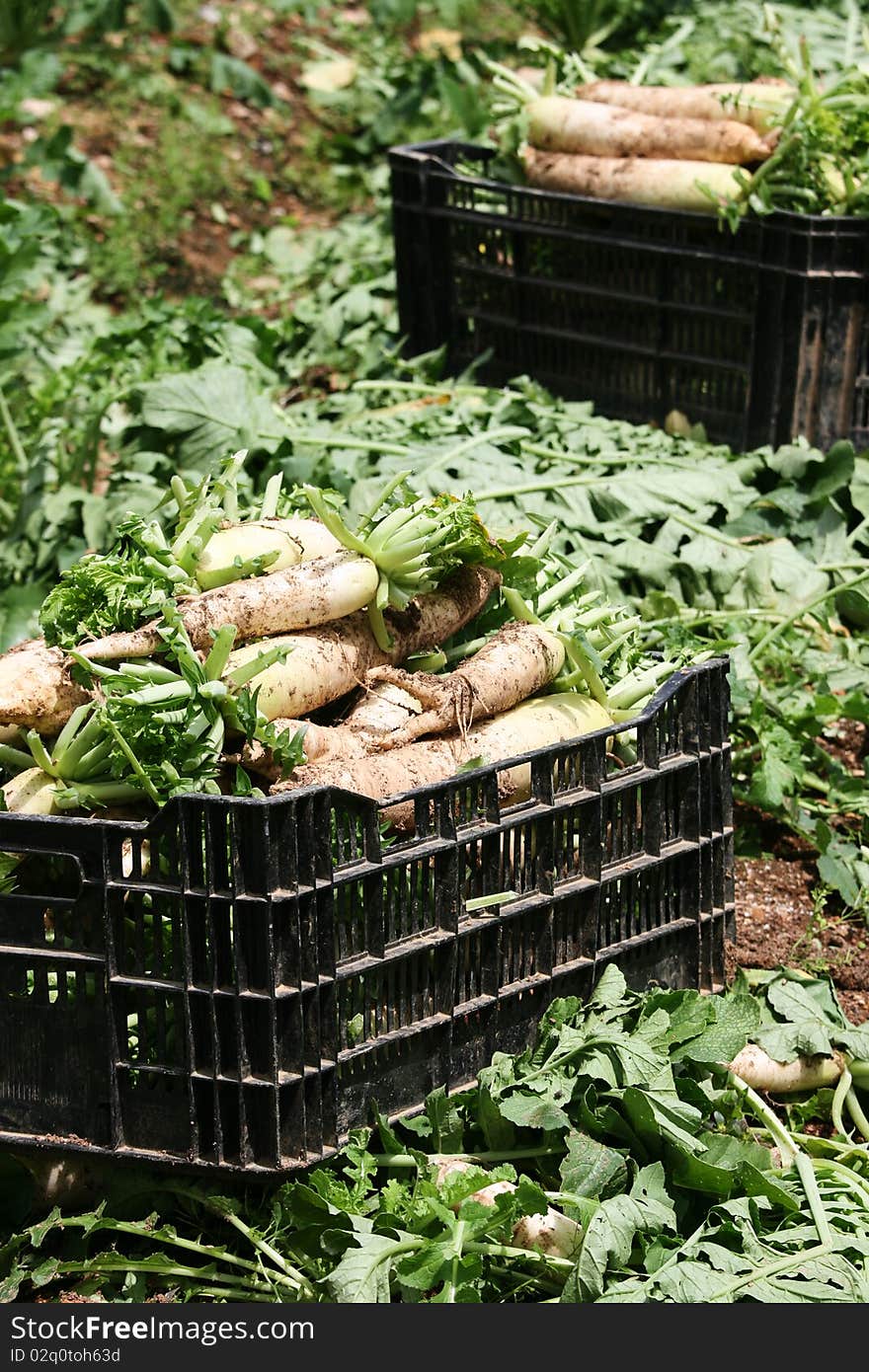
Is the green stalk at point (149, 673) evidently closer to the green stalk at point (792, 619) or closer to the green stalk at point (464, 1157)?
the green stalk at point (464, 1157)

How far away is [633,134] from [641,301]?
68cm

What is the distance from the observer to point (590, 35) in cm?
904

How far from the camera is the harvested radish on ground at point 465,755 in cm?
319

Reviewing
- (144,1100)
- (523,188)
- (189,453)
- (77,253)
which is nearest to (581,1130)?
(144,1100)

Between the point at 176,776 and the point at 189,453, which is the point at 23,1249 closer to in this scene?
the point at 176,776

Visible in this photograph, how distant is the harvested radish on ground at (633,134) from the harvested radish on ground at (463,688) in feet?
8.61

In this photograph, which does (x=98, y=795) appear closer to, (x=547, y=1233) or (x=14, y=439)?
(x=547, y=1233)

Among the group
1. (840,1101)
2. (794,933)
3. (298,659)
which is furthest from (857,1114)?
(298,659)

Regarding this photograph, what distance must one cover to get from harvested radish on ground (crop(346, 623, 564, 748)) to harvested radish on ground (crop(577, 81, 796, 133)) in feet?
8.73

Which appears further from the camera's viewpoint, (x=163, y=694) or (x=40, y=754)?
(x=40, y=754)

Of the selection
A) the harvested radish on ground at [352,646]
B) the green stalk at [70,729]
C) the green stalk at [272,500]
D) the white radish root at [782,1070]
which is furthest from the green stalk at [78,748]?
the white radish root at [782,1070]

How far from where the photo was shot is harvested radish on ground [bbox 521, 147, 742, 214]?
17.8ft

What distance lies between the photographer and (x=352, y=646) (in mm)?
3430

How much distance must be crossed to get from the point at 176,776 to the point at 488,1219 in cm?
87
